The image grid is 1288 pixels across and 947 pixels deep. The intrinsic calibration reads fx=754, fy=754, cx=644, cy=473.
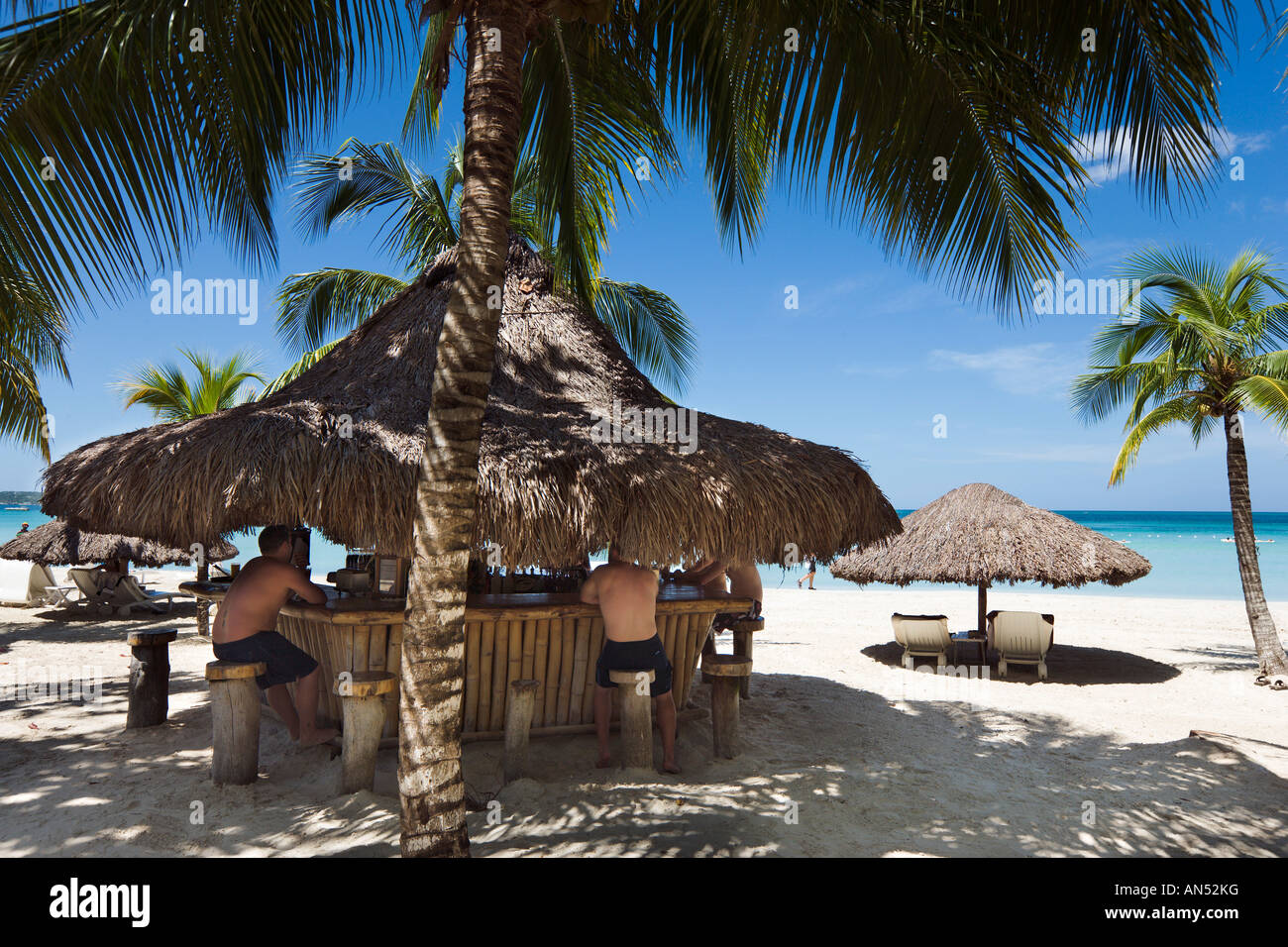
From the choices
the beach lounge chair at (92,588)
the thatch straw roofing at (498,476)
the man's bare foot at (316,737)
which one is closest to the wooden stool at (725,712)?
the thatch straw roofing at (498,476)

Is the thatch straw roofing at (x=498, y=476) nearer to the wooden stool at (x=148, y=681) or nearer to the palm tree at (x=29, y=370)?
the wooden stool at (x=148, y=681)

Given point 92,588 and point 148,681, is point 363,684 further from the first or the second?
point 92,588

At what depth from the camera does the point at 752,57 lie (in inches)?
176

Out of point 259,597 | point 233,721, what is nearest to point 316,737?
point 233,721

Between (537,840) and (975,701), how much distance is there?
19.4ft

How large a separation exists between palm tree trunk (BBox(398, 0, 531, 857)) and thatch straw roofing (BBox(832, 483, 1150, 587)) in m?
7.56

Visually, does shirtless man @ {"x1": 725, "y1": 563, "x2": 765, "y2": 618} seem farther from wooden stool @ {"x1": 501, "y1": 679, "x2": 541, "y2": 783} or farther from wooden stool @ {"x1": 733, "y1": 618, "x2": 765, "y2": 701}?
wooden stool @ {"x1": 501, "y1": 679, "x2": 541, "y2": 783}

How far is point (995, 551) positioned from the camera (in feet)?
33.6

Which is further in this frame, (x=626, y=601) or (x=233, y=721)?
(x=626, y=601)

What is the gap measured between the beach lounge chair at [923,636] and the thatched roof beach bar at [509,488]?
15.0 feet

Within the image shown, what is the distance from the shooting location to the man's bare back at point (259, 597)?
4965 mm

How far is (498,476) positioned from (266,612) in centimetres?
192

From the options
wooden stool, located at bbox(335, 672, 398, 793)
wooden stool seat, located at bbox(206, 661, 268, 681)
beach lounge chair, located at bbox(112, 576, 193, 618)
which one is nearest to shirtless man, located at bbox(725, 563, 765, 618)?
wooden stool, located at bbox(335, 672, 398, 793)

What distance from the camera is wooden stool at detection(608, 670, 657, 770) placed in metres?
5.09
